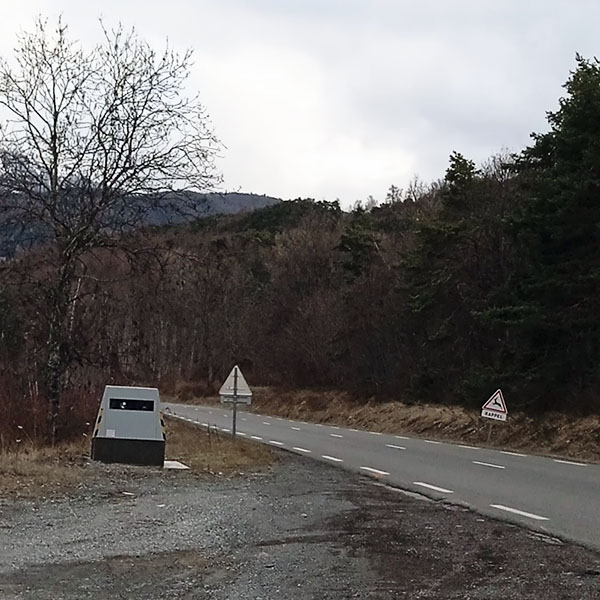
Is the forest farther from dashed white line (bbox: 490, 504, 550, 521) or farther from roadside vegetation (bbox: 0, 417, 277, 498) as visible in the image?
dashed white line (bbox: 490, 504, 550, 521)

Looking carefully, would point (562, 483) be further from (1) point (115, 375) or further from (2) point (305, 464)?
(1) point (115, 375)

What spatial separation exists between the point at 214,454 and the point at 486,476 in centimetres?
535

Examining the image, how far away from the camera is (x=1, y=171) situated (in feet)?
65.6

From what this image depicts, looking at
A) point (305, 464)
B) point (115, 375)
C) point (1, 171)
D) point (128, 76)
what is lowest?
point (305, 464)

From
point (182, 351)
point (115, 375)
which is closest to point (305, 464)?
point (115, 375)

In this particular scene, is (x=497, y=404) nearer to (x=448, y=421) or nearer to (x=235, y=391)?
(x=448, y=421)

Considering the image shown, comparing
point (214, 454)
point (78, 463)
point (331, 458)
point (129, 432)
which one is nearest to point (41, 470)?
point (78, 463)

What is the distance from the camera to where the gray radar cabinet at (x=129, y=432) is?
17188 mm

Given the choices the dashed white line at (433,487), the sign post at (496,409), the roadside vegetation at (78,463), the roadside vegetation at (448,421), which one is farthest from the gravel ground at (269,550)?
the sign post at (496,409)

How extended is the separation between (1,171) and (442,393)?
74.9ft

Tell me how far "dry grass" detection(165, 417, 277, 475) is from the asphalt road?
5.66ft

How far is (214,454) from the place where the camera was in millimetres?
19625

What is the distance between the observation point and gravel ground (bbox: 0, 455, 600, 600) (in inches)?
295

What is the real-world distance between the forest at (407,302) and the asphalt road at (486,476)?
457 cm
